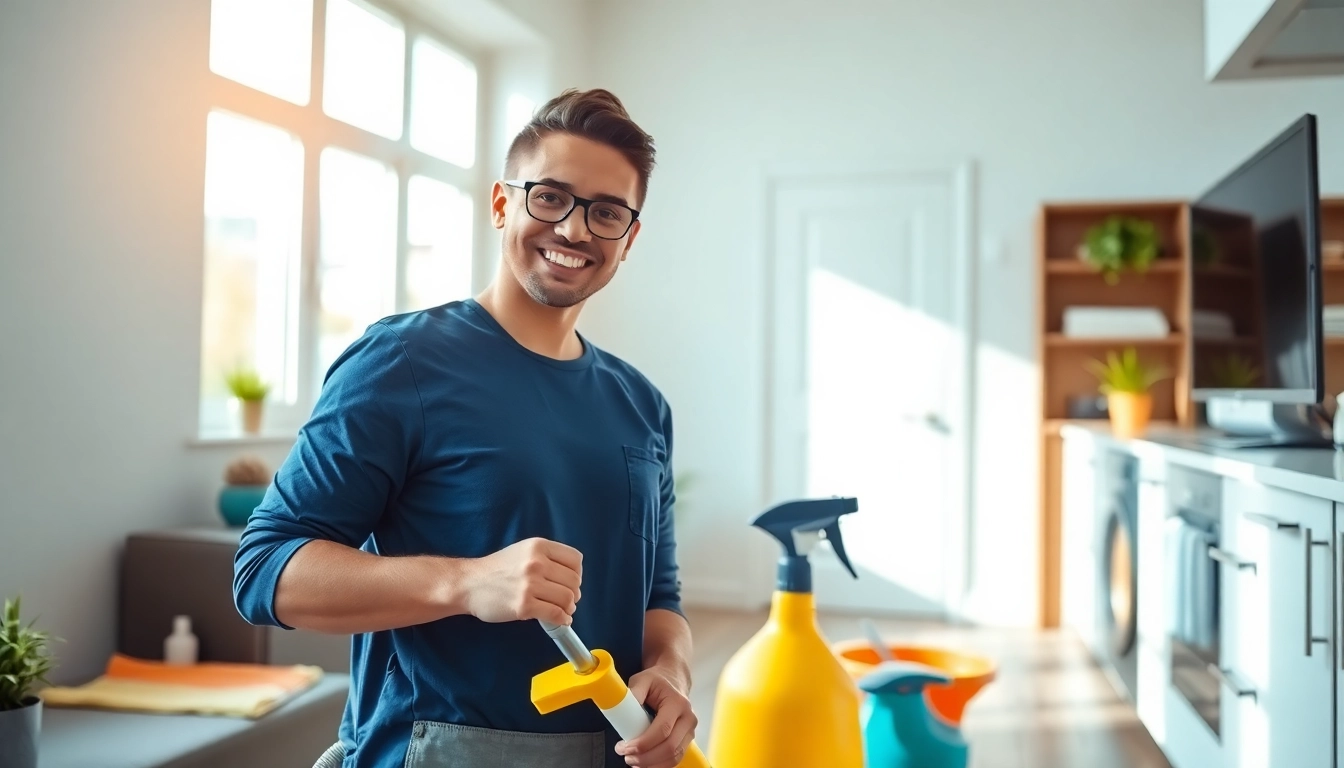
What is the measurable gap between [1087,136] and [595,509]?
4.59 metres

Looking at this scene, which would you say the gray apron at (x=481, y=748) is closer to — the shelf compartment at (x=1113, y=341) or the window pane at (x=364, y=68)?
the window pane at (x=364, y=68)

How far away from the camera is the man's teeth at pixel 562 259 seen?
1.09 m

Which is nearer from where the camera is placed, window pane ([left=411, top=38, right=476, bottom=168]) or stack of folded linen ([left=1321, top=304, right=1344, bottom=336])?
stack of folded linen ([left=1321, top=304, right=1344, bottom=336])

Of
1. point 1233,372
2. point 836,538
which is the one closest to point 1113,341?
point 1233,372

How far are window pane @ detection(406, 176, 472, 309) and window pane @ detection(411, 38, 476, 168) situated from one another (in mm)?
166

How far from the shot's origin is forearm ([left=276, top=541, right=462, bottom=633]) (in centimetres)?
89

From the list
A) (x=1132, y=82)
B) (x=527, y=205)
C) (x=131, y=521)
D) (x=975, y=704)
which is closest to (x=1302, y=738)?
(x=527, y=205)

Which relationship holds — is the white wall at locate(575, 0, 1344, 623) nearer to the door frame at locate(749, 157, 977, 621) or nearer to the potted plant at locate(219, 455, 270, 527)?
the door frame at locate(749, 157, 977, 621)

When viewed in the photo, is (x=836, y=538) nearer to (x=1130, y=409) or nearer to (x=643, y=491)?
(x=643, y=491)

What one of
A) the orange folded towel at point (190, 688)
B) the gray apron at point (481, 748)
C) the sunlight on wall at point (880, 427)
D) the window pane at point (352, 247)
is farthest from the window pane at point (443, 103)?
the gray apron at point (481, 748)

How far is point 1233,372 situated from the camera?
3170mm

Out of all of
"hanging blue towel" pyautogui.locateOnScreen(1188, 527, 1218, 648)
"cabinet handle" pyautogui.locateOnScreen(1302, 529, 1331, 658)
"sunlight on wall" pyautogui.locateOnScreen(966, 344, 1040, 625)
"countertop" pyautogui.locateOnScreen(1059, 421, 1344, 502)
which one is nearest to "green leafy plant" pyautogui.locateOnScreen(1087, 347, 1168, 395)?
"sunlight on wall" pyautogui.locateOnScreen(966, 344, 1040, 625)

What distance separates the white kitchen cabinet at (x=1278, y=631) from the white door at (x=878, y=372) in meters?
2.94

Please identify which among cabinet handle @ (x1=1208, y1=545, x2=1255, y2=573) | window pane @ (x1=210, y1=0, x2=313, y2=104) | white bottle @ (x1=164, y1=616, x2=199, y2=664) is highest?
window pane @ (x1=210, y1=0, x2=313, y2=104)
